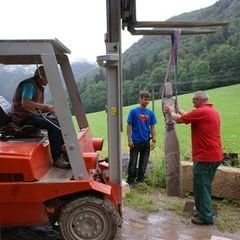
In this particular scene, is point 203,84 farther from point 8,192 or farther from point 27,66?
point 8,192

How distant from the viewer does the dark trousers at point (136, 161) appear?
30.6ft

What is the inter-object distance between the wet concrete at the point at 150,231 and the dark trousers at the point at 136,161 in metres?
2.17

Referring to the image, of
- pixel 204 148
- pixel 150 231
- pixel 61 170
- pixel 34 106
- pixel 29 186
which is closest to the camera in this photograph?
pixel 29 186

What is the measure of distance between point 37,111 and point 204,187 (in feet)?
7.97

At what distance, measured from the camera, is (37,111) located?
620 cm

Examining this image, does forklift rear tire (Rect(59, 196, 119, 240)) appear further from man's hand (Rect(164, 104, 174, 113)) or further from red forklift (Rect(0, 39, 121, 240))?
man's hand (Rect(164, 104, 174, 113))

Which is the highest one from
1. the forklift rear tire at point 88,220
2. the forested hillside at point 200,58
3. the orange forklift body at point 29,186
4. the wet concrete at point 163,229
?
the forested hillside at point 200,58

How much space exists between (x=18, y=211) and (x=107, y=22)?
2469 mm

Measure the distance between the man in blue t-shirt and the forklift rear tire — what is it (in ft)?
11.3

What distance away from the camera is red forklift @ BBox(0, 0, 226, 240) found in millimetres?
5617

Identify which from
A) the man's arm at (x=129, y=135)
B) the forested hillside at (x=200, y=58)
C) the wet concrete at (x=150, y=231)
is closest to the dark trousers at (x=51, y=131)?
the wet concrete at (x=150, y=231)

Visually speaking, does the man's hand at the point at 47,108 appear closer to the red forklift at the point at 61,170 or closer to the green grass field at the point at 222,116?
the red forklift at the point at 61,170

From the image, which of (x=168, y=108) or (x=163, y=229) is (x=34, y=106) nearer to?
(x=168, y=108)

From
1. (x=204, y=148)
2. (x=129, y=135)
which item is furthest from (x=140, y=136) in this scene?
(x=204, y=148)
